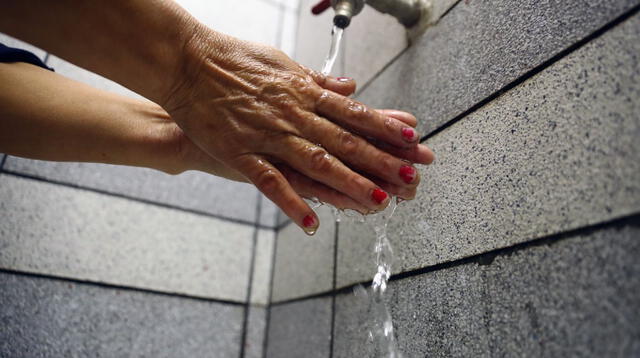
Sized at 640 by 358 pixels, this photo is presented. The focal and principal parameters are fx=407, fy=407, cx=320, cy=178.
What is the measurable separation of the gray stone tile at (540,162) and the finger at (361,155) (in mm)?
123

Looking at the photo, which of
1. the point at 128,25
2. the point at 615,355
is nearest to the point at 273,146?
the point at 128,25

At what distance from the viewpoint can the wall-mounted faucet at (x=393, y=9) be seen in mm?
1015

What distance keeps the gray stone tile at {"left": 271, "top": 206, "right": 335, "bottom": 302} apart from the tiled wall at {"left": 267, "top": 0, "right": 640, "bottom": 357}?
18cm

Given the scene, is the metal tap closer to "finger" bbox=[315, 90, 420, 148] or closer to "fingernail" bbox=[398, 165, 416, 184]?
"finger" bbox=[315, 90, 420, 148]

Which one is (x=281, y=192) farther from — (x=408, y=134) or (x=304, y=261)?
(x=304, y=261)

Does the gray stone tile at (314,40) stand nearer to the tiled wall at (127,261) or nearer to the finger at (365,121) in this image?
the tiled wall at (127,261)

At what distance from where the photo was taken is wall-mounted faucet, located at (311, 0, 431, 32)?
3.33 ft

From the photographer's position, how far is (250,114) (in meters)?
0.75

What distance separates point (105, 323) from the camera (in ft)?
3.93

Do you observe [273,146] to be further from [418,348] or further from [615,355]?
[615,355]

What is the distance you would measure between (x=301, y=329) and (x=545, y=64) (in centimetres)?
95

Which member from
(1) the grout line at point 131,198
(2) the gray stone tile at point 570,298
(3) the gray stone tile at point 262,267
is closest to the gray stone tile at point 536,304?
(2) the gray stone tile at point 570,298

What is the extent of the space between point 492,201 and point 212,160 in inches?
24.5

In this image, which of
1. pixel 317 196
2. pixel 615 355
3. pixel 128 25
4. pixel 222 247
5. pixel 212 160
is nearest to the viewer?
pixel 615 355
